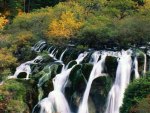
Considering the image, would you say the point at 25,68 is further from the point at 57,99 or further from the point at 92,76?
the point at 92,76

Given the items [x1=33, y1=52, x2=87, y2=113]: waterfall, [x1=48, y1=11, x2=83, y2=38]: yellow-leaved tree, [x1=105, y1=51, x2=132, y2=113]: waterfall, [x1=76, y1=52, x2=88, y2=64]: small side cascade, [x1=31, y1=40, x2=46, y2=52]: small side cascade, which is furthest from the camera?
[x1=31, y1=40, x2=46, y2=52]: small side cascade

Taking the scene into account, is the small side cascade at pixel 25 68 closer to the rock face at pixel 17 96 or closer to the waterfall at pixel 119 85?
the rock face at pixel 17 96

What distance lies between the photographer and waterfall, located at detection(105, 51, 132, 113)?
24000mm

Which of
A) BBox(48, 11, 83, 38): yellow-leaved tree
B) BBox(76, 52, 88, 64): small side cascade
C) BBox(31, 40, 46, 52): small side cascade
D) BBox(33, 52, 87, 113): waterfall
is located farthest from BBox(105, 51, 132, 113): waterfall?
BBox(31, 40, 46, 52): small side cascade

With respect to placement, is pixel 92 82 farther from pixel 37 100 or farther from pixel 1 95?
pixel 1 95

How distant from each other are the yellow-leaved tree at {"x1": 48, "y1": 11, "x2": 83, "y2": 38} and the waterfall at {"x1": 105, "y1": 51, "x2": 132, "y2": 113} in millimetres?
7621

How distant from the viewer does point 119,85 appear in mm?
24625

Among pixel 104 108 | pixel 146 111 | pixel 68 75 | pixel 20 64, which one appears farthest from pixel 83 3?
pixel 146 111

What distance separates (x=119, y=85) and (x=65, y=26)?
378 inches

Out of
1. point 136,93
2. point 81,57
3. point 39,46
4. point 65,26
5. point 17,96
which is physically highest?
point 65,26

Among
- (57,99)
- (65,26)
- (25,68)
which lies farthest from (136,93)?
(65,26)

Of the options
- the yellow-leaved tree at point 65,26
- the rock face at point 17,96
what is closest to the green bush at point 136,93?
the rock face at point 17,96

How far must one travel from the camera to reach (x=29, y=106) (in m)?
25.4

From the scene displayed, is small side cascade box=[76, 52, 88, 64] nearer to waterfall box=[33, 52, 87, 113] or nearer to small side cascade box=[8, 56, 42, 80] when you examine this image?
waterfall box=[33, 52, 87, 113]
